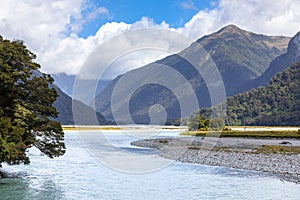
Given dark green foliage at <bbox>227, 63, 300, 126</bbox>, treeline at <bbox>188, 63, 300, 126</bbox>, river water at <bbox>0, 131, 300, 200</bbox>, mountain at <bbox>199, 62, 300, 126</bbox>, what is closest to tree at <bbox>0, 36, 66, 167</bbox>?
river water at <bbox>0, 131, 300, 200</bbox>

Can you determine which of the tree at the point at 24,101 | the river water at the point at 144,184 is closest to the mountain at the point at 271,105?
the river water at the point at 144,184

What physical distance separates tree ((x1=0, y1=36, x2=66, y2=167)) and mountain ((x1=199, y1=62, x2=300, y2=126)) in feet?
422

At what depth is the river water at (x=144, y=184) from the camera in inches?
963

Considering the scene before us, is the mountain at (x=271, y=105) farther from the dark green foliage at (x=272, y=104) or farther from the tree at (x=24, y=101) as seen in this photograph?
the tree at (x=24, y=101)

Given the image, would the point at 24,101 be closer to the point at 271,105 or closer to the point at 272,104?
the point at 272,104

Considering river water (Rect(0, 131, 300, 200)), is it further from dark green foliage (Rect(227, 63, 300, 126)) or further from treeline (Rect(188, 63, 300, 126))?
dark green foliage (Rect(227, 63, 300, 126))

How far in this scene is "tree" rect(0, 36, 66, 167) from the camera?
2677 cm

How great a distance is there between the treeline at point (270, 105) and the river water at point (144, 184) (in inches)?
4641

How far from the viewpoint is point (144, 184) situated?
1157 inches

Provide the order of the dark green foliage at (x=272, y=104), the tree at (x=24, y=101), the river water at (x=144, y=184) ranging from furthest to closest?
the dark green foliage at (x=272, y=104)
the tree at (x=24, y=101)
the river water at (x=144, y=184)

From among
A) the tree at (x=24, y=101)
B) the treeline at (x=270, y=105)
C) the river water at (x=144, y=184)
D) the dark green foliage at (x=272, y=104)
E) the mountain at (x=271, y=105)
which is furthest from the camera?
the dark green foliage at (x=272, y=104)

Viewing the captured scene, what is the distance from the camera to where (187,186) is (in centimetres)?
2778

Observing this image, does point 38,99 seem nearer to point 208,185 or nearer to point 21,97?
point 21,97

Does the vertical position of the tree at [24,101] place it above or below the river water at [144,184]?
above
